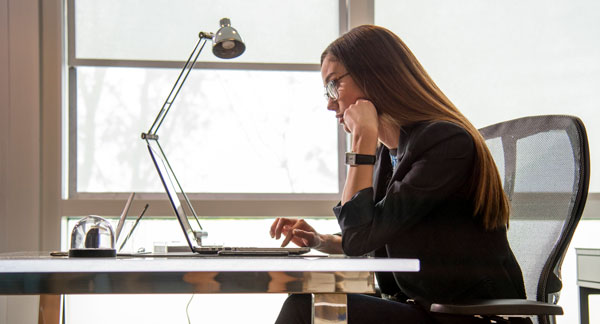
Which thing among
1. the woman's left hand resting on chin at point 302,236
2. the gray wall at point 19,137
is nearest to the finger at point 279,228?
the woman's left hand resting on chin at point 302,236

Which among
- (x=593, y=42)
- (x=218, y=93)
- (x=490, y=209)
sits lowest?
(x=490, y=209)

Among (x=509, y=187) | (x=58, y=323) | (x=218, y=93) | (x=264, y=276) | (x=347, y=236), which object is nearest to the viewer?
(x=264, y=276)

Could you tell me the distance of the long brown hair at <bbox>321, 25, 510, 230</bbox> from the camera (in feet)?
4.73

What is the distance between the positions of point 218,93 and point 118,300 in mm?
1156

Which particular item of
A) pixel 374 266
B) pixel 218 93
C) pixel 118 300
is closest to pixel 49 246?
pixel 118 300

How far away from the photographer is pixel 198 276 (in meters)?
0.98

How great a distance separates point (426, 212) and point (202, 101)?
1963 mm

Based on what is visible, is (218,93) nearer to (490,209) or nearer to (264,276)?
(490,209)

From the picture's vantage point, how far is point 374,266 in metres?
0.98

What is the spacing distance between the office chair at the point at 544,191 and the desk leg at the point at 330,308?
426 millimetres

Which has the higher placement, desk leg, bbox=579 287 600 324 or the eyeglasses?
the eyeglasses

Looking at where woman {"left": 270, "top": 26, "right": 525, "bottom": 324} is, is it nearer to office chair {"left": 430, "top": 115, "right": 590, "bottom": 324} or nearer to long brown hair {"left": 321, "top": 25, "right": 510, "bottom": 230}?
long brown hair {"left": 321, "top": 25, "right": 510, "bottom": 230}

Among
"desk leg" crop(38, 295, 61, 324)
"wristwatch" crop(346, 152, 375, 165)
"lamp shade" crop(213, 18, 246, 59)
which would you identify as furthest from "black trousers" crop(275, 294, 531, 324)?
"lamp shade" crop(213, 18, 246, 59)

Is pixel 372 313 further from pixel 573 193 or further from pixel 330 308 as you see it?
pixel 573 193
